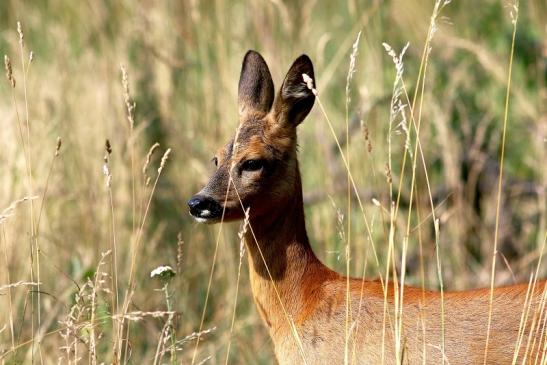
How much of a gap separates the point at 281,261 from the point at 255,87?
33.3 inches

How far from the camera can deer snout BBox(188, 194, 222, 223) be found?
405 cm

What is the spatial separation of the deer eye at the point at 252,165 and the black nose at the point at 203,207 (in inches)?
10.0

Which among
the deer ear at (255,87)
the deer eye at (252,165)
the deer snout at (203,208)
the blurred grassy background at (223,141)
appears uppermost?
the deer ear at (255,87)

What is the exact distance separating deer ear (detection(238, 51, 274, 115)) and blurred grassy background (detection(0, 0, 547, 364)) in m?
1.11

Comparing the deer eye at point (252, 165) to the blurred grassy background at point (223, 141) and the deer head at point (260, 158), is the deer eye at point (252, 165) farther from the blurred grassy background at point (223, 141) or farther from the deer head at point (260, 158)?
the blurred grassy background at point (223, 141)

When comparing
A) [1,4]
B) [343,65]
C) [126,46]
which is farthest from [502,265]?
[1,4]

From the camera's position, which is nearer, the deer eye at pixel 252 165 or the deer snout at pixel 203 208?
the deer snout at pixel 203 208

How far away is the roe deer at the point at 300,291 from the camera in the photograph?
144 inches

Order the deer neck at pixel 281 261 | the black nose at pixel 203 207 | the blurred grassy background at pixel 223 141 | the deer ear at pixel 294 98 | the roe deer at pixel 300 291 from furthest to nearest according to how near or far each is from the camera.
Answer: the blurred grassy background at pixel 223 141 < the deer ear at pixel 294 98 < the deer neck at pixel 281 261 < the black nose at pixel 203 207 < the roe deer at pixel 300 291

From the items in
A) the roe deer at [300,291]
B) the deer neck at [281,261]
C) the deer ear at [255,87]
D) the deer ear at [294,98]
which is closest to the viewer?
the roe deer at [300,291]

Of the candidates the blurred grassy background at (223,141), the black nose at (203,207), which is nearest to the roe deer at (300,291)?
the black nose at (203,207)

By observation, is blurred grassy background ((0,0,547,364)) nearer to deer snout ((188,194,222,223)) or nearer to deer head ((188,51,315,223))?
deer head ((188,51,315,223))

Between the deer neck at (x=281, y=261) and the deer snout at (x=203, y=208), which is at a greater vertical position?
the deer snout at (x=203, y=208)

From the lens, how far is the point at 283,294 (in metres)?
4.25
